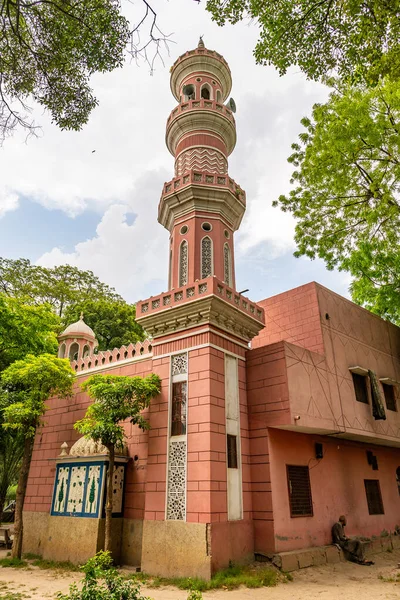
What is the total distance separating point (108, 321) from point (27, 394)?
14.0 m

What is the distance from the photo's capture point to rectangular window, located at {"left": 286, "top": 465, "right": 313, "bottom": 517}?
1027 cm

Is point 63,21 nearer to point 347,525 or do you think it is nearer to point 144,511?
point 144,511

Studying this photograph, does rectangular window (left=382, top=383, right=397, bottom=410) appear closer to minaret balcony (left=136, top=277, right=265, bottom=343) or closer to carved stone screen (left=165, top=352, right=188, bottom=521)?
minaret balcony (left=136, top=277, right=265, bottom=343)

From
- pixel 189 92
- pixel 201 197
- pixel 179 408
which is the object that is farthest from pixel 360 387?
pixel 189 92

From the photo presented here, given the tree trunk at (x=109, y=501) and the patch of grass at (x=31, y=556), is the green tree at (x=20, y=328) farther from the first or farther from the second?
the tree trunk at (x=109, y=501)

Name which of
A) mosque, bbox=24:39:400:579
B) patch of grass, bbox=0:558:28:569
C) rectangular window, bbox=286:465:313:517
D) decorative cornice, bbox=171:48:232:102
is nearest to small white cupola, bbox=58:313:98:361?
mosque, bbox=24:39:400:579

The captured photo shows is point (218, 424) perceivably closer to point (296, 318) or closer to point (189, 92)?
point (296, 318)

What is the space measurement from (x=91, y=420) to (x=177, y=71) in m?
13.8

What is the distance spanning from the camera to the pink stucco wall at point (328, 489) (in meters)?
9.93

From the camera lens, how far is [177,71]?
1634 centimetres

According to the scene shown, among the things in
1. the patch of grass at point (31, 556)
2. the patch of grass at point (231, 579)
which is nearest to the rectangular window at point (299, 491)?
the patch of grass at point (231, 579)

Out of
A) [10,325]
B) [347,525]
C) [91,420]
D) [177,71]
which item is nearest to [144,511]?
[91,420]

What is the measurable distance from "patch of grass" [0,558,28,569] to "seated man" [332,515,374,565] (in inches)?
320

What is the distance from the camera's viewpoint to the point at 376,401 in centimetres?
1354
